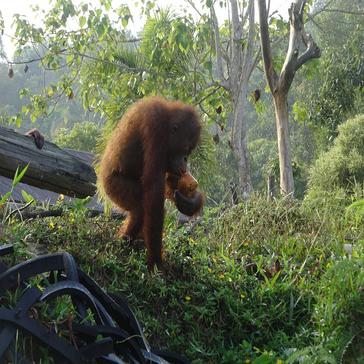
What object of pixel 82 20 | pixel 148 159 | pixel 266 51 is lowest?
pixel 148 159

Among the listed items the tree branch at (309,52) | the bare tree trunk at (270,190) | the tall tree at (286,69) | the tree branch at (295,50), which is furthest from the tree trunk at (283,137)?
the tree branch at (309,52)

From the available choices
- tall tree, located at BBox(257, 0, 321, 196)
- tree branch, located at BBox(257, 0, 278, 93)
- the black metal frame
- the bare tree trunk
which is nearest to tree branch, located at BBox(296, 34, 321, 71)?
tall tree, located at BBox(257, 0, 321, 196)

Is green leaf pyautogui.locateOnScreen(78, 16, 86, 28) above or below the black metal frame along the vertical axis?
above

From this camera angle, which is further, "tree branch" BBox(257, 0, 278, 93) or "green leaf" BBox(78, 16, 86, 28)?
"green leaf" BBox(78, 16, 86, 28)

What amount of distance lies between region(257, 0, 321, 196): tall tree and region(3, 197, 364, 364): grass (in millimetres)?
3027

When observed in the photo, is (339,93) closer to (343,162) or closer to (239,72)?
(343,162)

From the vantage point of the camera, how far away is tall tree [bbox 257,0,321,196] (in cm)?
748

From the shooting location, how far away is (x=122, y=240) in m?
4.08

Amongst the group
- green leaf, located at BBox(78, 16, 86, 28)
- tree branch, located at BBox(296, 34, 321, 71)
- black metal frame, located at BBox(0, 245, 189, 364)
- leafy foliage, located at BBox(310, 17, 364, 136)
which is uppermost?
green leaf, located at BBox(78, 16, 86, 28)

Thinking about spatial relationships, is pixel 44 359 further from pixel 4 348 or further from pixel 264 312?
pixel 264 312

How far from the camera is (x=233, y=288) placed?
369 cm

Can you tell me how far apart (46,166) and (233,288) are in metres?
1.46

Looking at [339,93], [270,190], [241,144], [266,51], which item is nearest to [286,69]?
[266,51]

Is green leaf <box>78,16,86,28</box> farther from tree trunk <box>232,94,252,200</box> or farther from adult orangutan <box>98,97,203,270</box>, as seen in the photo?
adult orangutan <box>98,97,203,270</box>
